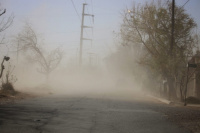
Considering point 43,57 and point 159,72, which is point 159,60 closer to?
point 159,72

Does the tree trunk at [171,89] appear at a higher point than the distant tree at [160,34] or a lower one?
lower

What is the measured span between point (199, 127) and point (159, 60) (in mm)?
15705

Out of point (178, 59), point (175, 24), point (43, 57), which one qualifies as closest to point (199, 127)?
point (178, 59)

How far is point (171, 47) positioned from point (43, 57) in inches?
901

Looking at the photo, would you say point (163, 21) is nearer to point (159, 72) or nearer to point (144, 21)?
point (144, 21)

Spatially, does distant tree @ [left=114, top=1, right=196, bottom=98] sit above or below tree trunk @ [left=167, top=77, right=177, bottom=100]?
above

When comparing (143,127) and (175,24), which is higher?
(175,24)

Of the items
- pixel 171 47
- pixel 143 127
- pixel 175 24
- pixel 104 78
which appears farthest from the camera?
pixel 104 78

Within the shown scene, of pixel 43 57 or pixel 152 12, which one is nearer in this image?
pixel 152 12

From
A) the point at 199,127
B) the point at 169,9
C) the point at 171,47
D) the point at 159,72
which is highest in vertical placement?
the point at 169,9

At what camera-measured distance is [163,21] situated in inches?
1001

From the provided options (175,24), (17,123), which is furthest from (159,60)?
(17,123)

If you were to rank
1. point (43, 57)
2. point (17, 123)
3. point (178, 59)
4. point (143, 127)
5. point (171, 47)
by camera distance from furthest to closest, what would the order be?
point (43, 57)
point (171, 47)
point (178, 59)
point (143, 127)
point (17, 123)

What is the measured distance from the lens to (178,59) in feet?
71.4
